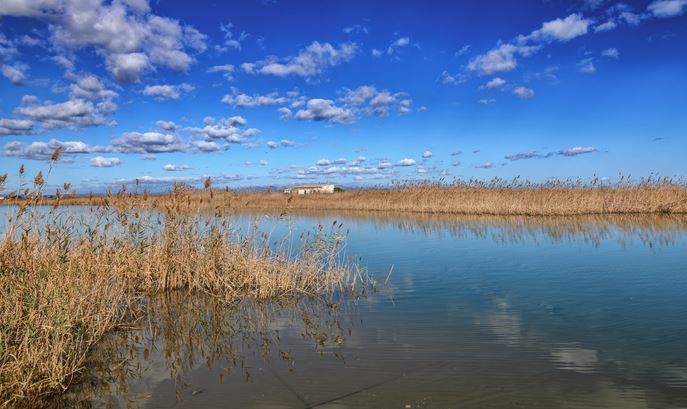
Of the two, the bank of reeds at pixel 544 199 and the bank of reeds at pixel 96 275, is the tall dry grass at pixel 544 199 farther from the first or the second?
the bank of reeds at pixel 96 275

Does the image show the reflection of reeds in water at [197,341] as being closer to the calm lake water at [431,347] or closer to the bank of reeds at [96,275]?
the calm lake water at [431,347]

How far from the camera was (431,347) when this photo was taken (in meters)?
6.05

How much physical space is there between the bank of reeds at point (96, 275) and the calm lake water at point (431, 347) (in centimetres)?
46

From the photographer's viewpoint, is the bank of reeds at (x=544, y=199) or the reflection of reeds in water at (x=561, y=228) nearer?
the reflection of reeds in water at (x=561, y=228)

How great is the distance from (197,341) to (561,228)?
671 inches

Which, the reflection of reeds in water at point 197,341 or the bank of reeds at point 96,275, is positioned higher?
the bank of reeds at point 96,275

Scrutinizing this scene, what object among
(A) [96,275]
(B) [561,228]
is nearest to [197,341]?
(A) [96,275]

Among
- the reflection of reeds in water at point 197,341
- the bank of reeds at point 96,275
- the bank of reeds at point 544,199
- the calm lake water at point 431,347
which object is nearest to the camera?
the calm lake water at point 431,347

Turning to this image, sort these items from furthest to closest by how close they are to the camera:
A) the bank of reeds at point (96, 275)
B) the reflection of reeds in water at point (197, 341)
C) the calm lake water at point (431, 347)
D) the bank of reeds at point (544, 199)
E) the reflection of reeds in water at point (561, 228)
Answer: the bank of reeds at point (544, 199)
the reflection of reeds in water at point (561, 228)
the reflection of reeds in water at point (197, 341)
the bank of reeds at point (96, 275)
the calm lake water at point (431, 347)

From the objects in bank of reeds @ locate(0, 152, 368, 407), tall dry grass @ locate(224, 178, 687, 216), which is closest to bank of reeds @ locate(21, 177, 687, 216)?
tall dry grass @ locate(224, 178, 687, 216)

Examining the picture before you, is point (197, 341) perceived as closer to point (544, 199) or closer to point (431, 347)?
point (431, 347)

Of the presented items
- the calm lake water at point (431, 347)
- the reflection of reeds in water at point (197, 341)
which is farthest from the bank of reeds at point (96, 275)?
the calm lake water at point (431, 347)

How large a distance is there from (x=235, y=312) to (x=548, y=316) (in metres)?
5.12

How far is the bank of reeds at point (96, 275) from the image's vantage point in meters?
4.96
